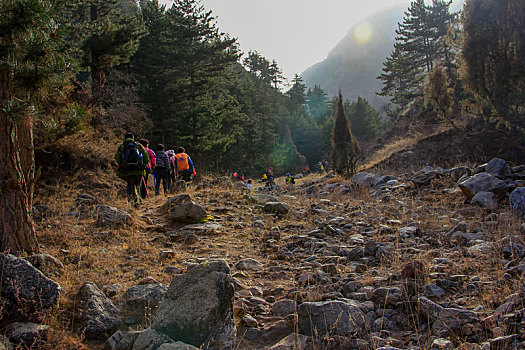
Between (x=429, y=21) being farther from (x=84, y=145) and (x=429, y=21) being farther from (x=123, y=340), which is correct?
(x=123, y=340)

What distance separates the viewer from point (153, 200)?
27.7ft

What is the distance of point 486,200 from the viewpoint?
6.79m

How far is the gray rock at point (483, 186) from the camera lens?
7.11 metres

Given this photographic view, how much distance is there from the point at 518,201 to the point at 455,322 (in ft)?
16.2

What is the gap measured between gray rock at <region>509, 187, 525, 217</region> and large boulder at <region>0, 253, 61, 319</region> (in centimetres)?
721

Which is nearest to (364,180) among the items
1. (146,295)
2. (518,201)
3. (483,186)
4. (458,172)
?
(458,172)

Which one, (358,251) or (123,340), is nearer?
(123,340)

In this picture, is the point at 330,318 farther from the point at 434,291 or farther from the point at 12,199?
the point at 12,199

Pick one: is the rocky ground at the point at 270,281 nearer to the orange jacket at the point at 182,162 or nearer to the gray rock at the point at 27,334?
the gray rock at the point at 27,334

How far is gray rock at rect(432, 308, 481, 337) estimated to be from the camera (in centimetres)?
240

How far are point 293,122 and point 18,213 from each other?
55256 millimetres

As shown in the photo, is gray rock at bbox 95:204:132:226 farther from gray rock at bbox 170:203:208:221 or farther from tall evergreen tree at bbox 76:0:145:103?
tall evergreen tree at bbox 76:0:145:103

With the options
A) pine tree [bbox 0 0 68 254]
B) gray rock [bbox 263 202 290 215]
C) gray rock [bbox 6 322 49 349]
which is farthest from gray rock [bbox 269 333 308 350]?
gray rock [bbox 263 202 290 215]

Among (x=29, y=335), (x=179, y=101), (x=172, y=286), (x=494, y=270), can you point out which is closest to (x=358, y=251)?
(x=494, y=270)
